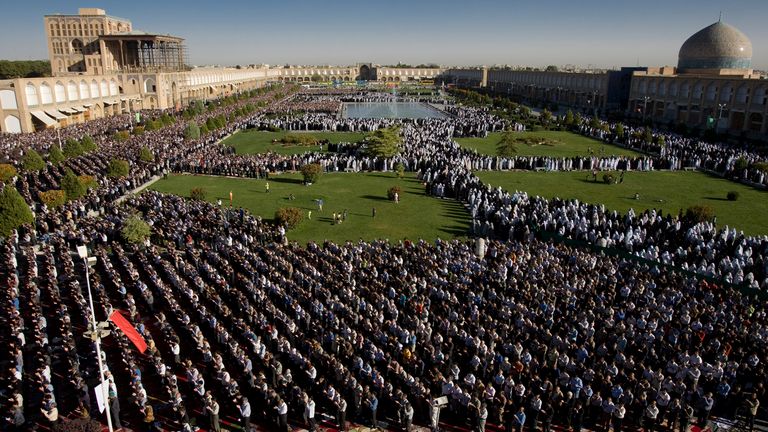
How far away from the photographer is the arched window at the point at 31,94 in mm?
46781

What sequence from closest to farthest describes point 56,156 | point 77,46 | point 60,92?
point 56,156, point 60,92, point 77,46

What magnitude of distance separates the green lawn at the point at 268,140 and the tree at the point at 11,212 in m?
22.4

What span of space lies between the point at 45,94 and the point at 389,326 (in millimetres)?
51098

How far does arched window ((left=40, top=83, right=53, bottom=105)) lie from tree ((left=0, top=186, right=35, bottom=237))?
36640mm

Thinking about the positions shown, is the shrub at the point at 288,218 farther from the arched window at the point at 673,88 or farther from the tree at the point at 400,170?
the arched window at the point at 673,88

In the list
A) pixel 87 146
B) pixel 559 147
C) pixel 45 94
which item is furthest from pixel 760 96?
pixel 45 94

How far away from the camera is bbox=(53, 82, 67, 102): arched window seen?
51.3 meters

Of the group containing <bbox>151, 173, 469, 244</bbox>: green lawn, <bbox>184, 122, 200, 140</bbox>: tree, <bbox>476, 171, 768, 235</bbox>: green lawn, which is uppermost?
<bbox>184, 122, 200, 140</bbox>: tree

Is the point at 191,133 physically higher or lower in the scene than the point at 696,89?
lower

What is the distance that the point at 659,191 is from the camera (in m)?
28.6

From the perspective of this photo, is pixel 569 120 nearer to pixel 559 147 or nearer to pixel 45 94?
pixel 559 147

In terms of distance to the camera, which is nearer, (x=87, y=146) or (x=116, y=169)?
(x=116, y=169)

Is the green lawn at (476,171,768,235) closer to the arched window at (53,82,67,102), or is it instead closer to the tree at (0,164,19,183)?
the tree at (0,164,19,183)

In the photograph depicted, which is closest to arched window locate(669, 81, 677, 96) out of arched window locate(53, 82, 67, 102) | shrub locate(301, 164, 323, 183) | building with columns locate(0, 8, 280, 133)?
shrub locate(301, 164, 323, 183)
